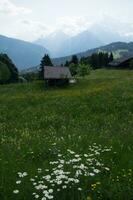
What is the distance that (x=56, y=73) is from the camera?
90312 millimetres

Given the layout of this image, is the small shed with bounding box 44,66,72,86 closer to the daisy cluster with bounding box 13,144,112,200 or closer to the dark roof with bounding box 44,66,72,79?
the dark roof with bounding box 44,66,72,79

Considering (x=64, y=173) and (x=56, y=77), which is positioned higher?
(x=64, y=173)

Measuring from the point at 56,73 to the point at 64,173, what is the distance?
78.1 metres

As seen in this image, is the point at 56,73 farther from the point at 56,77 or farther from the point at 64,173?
the point at 64,173

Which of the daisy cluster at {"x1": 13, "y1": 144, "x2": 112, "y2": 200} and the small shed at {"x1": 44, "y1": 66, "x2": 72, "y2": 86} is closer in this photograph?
the daisy cluster at {"x1": 13, "y1": 144, "x2": 112, "y2": 200}

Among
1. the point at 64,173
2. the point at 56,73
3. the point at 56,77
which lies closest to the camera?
the point at 64,173

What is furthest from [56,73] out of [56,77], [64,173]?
[64,173]

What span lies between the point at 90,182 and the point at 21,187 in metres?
2.05

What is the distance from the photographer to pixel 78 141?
1861 cm

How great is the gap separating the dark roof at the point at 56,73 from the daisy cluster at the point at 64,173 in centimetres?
7094

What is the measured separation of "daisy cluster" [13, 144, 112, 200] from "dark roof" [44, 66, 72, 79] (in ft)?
233

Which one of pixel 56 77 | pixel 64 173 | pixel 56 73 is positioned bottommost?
pixel 56 77

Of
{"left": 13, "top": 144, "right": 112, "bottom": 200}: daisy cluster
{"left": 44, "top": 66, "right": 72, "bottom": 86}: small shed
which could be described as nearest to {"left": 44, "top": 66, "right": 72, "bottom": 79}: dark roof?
{"left": 44, "top": 66, "right": 72, "bottom": 86}: small shed

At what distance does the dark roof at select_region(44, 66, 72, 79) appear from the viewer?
86800mm
